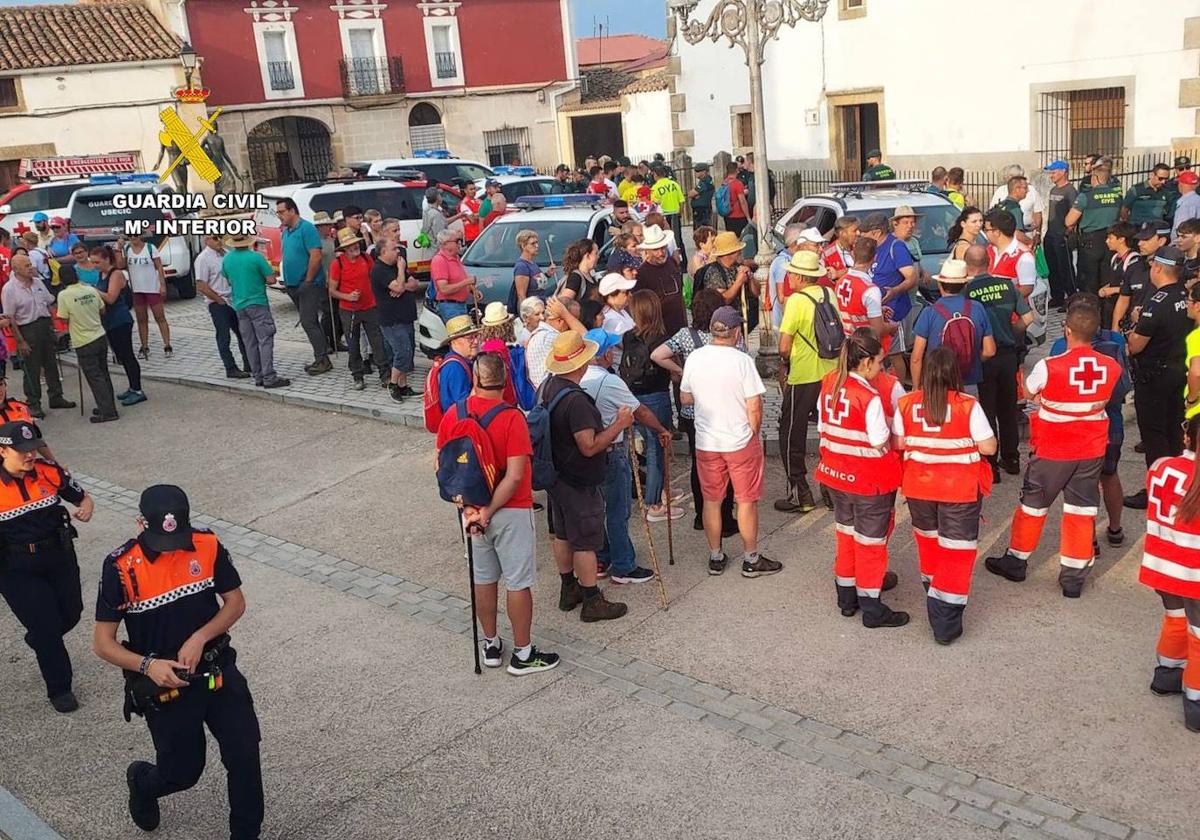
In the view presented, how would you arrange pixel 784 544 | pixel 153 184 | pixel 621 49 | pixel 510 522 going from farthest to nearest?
1. pixel 621 49
2. pixel 153 184
3. pixel 784 544
4. pixel 510 522

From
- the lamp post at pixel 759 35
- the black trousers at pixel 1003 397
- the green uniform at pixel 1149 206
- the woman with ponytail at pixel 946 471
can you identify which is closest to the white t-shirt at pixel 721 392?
the woman with ponytail at pixel 946 471

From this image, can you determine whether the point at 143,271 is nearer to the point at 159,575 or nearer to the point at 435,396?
the point at 435,396

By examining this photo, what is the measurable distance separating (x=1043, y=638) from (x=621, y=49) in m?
58.5

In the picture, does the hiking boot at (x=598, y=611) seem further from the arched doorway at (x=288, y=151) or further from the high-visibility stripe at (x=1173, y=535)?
the arched doorway at (x=288, y=151)

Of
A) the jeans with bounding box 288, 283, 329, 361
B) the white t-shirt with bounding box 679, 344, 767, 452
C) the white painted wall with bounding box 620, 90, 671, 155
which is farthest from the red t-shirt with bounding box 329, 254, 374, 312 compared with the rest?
the white painted wall with bounding box 620, 90, 671, 155

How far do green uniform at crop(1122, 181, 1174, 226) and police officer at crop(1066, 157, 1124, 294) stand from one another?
0.51 metres

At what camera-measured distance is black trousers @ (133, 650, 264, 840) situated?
4613 millimetres

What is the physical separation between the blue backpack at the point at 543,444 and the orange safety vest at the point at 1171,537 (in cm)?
296

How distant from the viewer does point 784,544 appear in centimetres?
768

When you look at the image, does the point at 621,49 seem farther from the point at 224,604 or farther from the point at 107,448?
the point at 224,604

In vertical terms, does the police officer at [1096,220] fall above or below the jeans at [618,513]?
above

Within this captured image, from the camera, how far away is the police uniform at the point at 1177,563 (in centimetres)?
491

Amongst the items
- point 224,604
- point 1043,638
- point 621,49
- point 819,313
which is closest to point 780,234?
point 819,313

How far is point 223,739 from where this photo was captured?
15.3 feet
